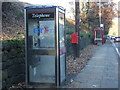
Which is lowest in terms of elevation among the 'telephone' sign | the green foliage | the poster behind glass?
the green foliage

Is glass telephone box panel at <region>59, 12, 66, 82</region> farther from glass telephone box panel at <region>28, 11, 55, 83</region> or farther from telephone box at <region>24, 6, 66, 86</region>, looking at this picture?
glass telephone box panel at <region>28, 11, 55, 83</region>

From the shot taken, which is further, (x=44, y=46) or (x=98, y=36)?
(x=98, y=36)

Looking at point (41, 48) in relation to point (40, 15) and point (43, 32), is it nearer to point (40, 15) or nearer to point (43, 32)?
point (43, 32)

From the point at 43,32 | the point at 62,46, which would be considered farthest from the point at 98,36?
the point at 43,32

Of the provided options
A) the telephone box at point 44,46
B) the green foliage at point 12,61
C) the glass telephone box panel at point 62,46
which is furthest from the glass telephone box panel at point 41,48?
the green foliage at point 12,61

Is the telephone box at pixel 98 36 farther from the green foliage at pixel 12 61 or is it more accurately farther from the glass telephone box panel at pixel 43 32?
the glass telephone box panel at pixel 43 32

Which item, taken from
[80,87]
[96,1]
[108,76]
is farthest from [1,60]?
[96,1]

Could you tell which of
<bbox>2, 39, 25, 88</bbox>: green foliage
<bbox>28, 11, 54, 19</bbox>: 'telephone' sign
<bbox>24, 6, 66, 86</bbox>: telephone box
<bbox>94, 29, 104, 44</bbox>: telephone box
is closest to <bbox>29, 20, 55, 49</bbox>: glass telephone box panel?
<bbox>24, 6, 66, 86</bbox>: telephone box

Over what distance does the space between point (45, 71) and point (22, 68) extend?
0.87 meters

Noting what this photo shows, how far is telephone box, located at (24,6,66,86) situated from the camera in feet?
19.5

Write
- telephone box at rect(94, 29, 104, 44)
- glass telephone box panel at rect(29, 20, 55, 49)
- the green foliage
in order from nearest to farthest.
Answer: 1. the green foliage
2. glass telephone box panel at rect(29, 20, 55, 49)
3. telephone box at rect(94, 29, 104, 44)

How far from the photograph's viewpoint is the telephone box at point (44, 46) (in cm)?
594

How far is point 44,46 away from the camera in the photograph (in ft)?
21.4

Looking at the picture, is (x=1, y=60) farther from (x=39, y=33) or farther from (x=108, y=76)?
(x=108, y=76)
